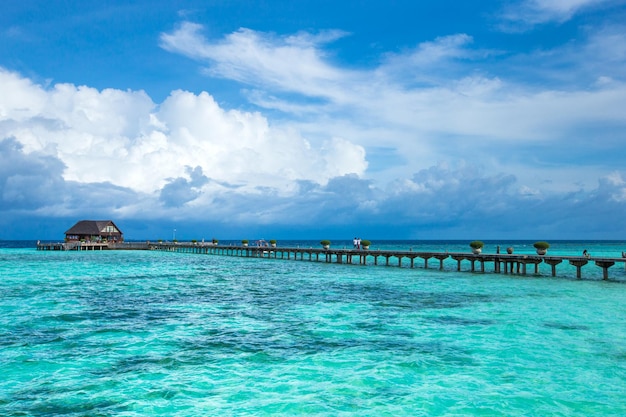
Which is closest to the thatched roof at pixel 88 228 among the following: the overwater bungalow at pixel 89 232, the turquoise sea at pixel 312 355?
the overwater bungalow at pixel 89 232

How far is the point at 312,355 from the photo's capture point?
47.8ft

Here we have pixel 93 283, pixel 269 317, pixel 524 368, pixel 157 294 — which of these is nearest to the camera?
pixel 524 368

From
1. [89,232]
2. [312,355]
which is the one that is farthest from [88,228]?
[312,355]

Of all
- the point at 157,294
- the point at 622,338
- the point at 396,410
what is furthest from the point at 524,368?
the point at 157,294

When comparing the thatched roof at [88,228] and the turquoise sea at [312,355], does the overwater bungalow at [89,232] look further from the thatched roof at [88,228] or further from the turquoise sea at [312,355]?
the turquoise sea at [312,355]

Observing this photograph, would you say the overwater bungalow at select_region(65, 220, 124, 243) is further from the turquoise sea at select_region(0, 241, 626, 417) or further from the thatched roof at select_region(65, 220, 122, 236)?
the turquoise sea at select_region(0, 241, 626, 417)

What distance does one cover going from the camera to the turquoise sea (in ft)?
35.3

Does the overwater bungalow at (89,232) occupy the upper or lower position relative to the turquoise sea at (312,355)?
upper

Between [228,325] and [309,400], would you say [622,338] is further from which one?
[228,325]

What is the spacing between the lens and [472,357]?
47.4 ft

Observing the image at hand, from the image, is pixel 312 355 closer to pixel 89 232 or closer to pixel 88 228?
pixel 89 232

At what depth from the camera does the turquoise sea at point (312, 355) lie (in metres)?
10.8

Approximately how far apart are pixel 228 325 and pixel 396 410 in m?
10.1

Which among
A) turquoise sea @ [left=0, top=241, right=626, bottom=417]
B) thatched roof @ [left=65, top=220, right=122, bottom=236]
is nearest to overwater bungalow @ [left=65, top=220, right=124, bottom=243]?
thatched roof @ [left=65, top=220, right=122, bottom=236]
